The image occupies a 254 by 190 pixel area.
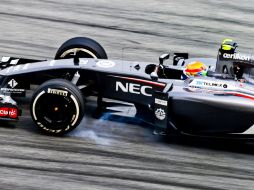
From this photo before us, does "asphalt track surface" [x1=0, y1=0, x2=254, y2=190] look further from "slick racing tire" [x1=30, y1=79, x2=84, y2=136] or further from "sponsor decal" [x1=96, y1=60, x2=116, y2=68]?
"sponsor decal" [x1=96, y1=60, x2=116, y2=68]

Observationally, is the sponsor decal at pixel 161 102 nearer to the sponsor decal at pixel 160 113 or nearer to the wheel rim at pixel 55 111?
the sponsor decal at pixel 160 113

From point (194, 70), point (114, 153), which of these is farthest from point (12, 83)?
point (194, 70)

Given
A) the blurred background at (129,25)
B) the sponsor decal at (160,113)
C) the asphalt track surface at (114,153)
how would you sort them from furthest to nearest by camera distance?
the blurred background at (129,25) → the sponsor decal at (160,113) → the asphalt track surface at (114,153)

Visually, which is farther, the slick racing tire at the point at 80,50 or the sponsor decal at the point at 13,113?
the slick racing tire at the point at 80,50

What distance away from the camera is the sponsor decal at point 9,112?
8.86 metres

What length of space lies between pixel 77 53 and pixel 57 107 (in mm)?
1687

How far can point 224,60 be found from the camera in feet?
30.2

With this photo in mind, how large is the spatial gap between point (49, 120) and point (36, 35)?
5.57 metres

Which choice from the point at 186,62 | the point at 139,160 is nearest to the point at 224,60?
the point at 186,62

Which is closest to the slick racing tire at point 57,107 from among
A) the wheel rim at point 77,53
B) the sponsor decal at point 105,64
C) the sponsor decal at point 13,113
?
the sponsor decal at point 13,113

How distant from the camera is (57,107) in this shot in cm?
870

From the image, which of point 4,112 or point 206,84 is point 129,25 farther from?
point 4,112

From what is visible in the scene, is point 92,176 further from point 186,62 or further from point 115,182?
point 186,62

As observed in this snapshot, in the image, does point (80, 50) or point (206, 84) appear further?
point (80, 50)
